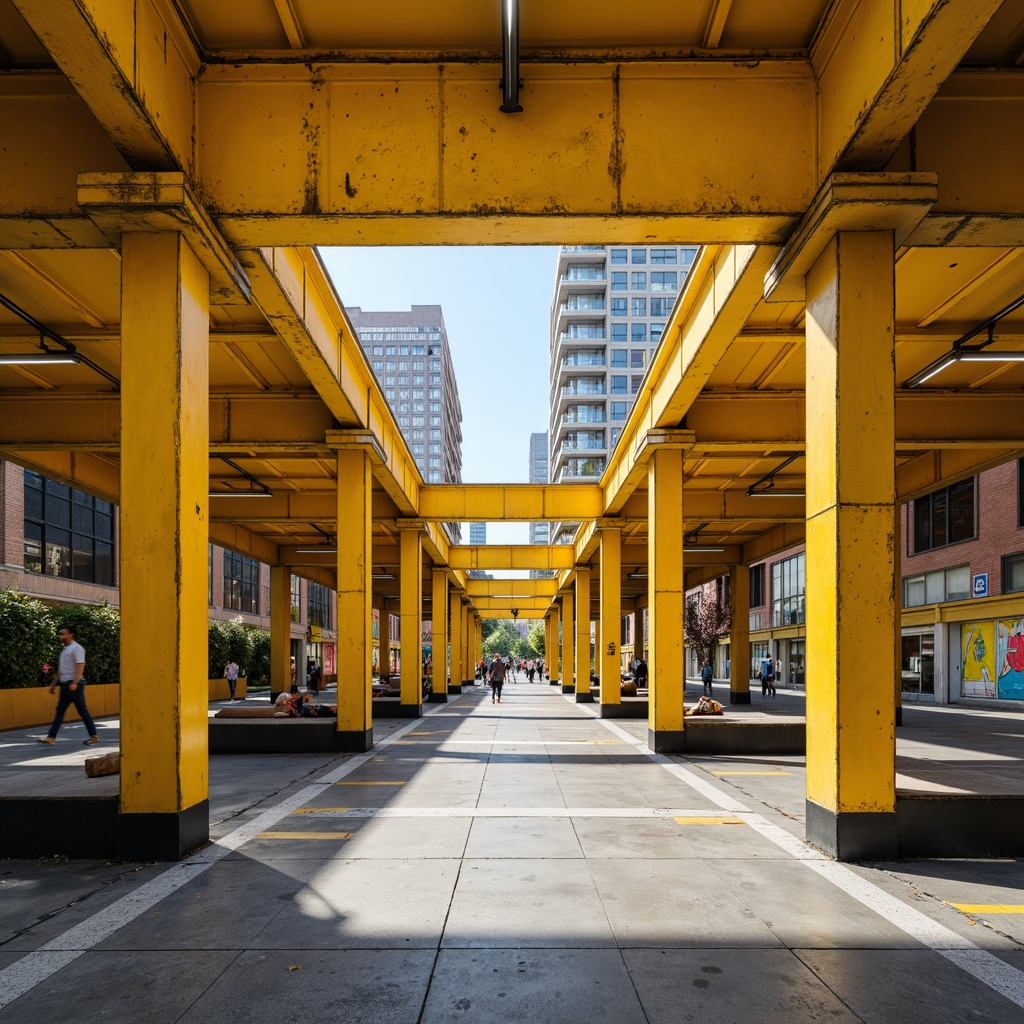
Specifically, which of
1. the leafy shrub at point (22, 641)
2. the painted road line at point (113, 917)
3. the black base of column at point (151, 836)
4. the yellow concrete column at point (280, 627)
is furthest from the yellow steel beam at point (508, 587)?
the black base of column at point (151, 836)

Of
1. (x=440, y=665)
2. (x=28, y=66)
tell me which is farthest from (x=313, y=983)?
(x=440, y=665)

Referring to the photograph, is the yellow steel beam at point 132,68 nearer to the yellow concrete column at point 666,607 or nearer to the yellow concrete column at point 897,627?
the yellow concrete column at point 897,627

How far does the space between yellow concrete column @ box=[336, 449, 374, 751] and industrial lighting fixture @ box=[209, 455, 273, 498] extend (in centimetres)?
411

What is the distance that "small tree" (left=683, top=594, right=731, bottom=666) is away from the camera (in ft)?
157

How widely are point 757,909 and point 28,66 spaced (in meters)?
8.50

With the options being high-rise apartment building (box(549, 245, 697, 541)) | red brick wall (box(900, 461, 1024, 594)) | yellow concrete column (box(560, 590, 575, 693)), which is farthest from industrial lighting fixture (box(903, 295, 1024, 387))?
high-rise apartment building (box(549, 245, 697, 541))

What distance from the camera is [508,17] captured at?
612cm

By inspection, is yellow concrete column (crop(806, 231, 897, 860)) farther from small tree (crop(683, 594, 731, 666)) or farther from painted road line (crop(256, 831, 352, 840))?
small tree (crop(683, 594, 731, 666))

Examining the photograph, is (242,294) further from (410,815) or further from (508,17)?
(410,815)

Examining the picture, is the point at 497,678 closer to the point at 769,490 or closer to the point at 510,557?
the point at 510,557

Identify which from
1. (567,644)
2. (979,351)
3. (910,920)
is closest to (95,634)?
(979,351)

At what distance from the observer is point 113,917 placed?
5.62 meters

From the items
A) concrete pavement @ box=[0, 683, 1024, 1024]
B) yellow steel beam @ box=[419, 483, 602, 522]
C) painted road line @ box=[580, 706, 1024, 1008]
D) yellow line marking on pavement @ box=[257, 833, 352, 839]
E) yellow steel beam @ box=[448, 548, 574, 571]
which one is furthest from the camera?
yellow steel beam @ box=[448, 548, 574, 571]

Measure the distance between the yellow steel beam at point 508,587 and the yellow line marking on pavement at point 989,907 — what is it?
124 feet
